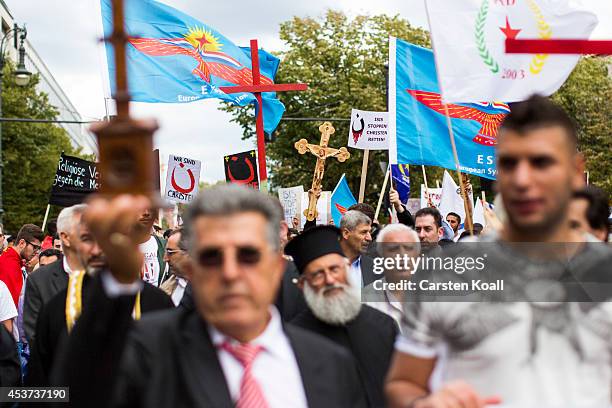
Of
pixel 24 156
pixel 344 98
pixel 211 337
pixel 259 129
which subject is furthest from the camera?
pixel 24 156

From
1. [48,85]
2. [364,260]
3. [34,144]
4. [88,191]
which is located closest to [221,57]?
[88,191]

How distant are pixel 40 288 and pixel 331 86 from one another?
3505 centimetres

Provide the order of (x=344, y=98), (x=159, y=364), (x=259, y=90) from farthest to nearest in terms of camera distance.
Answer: (x=344, y=98) → (x=259, y=90) → (x=159, y=364)

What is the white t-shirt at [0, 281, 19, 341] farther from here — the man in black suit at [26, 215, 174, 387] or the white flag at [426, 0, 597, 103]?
the white flag at [426, 0, 597, 103]

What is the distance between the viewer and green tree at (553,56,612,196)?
1563 inches

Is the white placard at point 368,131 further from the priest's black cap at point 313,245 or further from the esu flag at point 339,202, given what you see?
the priest's black cap at point 313,245

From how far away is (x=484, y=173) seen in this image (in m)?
10.3

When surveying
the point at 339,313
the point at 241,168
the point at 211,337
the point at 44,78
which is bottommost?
the point at 339,313

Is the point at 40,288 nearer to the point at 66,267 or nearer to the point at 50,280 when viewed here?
the point at 50,280

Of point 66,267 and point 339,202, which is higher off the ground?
point 339,202

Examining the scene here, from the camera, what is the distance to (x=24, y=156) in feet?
147

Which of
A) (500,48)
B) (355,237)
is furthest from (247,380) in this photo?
(355,237)

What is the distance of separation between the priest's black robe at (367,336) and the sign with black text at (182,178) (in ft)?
34.1

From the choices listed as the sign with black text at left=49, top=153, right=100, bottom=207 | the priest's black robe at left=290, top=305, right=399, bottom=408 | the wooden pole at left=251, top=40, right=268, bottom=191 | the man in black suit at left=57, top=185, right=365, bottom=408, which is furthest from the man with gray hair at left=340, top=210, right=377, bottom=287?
the sign with black text at left=49, top=153, right=100, bottom=207
